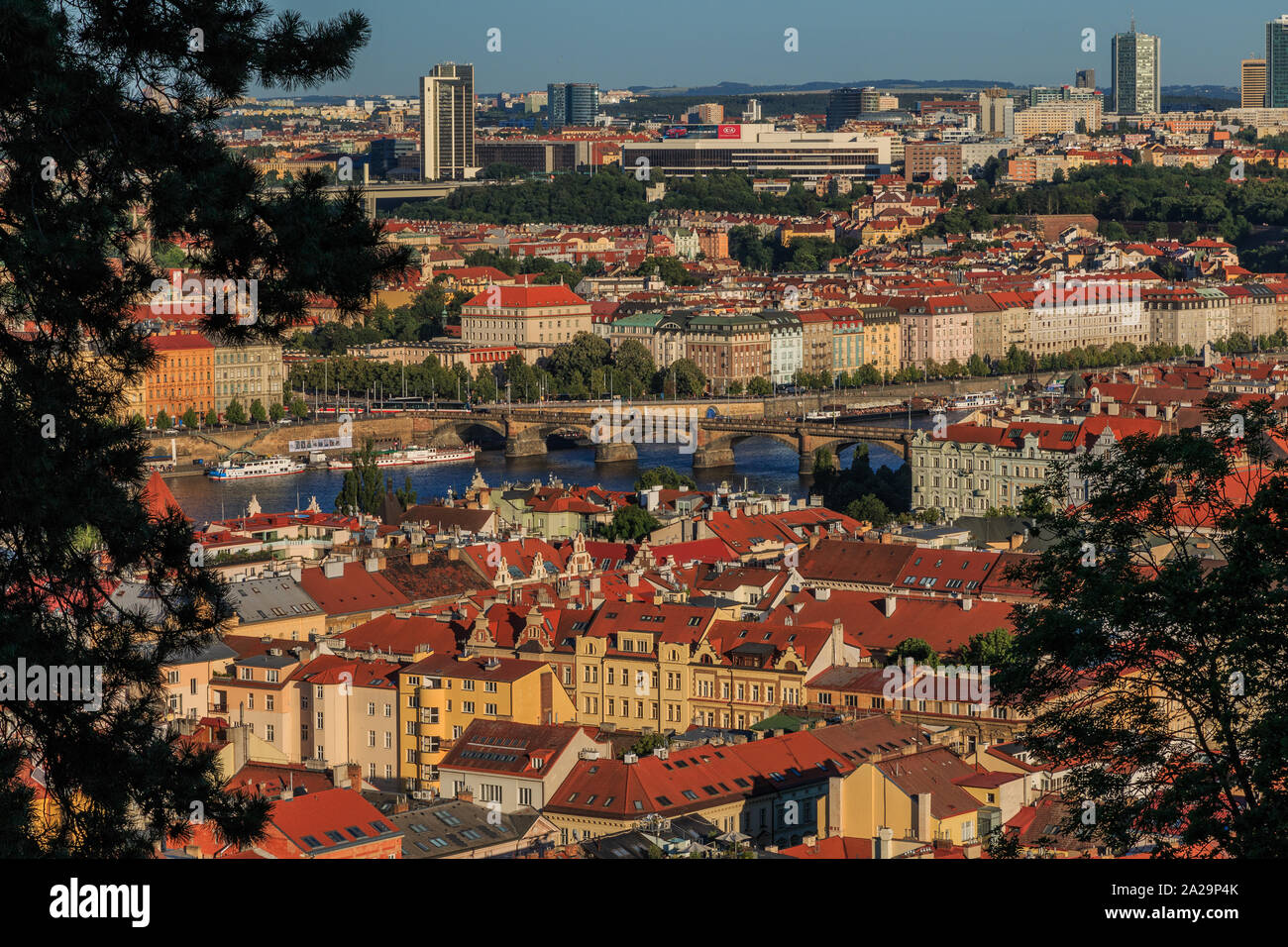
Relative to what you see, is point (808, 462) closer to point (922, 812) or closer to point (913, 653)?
point (913, 653)

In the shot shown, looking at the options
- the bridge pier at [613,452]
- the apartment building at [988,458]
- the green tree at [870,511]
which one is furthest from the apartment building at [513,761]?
the bridge pier at [613,452]

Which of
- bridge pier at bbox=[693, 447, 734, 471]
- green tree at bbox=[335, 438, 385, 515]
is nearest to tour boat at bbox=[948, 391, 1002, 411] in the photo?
bridge pier at bbox=[693, 447, 734, 471]

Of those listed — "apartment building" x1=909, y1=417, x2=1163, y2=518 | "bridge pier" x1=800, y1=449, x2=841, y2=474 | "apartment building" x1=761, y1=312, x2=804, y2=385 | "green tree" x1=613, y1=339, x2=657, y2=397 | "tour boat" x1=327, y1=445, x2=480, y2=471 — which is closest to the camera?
"apartment building" x1=909, y1=417, x2=1163, y2=518

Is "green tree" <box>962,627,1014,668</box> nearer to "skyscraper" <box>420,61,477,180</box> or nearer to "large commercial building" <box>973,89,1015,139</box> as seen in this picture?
"skyscraper" <box>420,61,477,180</box>

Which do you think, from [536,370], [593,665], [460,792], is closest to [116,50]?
[460,792]

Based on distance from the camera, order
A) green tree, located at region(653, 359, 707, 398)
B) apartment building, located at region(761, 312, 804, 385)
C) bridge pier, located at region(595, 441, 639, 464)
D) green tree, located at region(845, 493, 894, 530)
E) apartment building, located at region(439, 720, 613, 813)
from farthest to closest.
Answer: apartment building, located at region(761, 312, 804, 385), green tree, located at region(653, 359, 707, 398), bridge pier, located at region(595, 441, 639, 464), green tree, located at region(845, 493, 894, 530), apartment building, located at region(439, 720, 613, 813)

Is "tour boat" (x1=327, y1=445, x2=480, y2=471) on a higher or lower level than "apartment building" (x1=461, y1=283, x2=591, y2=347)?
lower
